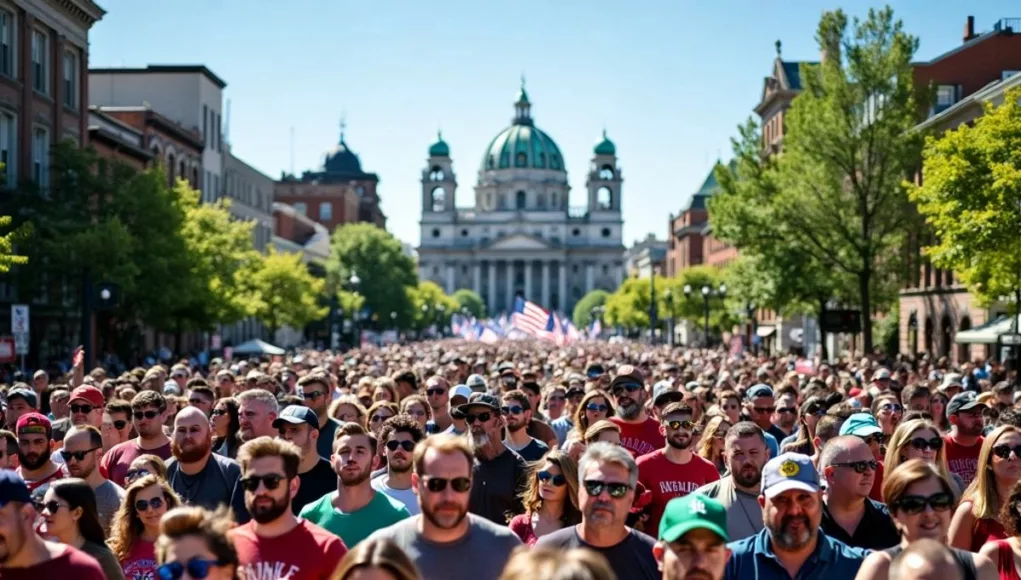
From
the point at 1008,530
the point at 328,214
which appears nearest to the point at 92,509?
the point at 1008,530

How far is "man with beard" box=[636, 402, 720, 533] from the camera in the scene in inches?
390

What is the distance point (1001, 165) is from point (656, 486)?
22366 mm

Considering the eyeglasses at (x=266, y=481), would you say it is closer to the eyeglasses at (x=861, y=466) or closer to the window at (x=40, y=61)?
the eyeglasses at (x=861, y=466)

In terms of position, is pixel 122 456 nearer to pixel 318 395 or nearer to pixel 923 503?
pixel 318 395

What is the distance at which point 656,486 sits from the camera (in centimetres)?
998

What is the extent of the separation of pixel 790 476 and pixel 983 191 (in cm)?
2617

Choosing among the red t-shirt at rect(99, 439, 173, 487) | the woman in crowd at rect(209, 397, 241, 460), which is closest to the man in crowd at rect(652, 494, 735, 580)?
the red t-shirt at rect(99, 439, 173, 487)

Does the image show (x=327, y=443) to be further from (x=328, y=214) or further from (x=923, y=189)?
(x=328, y=214)

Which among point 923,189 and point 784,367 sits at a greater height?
point 923,189

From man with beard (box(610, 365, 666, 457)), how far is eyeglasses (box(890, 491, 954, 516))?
5.24 meters

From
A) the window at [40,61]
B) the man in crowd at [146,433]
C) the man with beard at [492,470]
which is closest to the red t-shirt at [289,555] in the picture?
the man with beard at [492,470]

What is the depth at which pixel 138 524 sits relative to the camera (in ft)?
27.6

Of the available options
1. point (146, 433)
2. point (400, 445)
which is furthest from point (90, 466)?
point (146, 433)

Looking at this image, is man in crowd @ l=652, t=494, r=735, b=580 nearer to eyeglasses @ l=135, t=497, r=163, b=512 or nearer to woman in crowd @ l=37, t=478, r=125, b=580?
woman in crowd @ l=37, t=478, r=125, b=580
